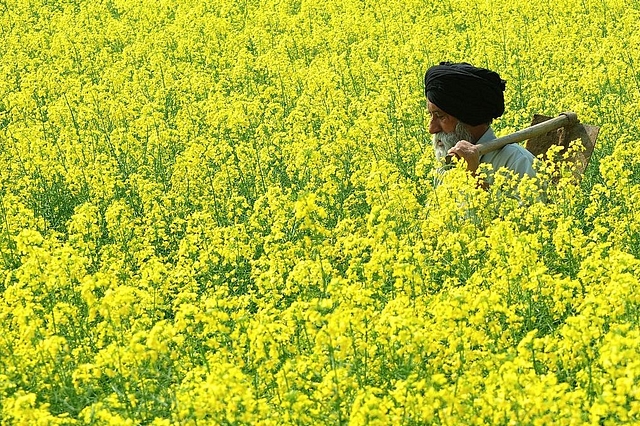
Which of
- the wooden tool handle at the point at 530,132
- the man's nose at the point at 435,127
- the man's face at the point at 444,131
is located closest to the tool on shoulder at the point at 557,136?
the wooden tool handle at the point at 530,132

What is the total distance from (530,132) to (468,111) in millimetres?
377

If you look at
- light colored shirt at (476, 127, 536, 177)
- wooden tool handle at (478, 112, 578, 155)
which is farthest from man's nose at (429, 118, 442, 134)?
wooden tool handle at (478, 112, 578, 155)

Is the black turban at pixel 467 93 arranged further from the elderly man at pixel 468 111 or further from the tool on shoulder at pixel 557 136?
the tool on shoulder at pixel 557 136

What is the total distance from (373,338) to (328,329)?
2.09ft

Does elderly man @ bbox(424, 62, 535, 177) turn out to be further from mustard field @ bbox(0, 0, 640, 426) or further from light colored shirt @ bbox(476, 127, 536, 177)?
mustard field @ bbox(0, 0, 640, 426)

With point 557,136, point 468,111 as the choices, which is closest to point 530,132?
point 468,111

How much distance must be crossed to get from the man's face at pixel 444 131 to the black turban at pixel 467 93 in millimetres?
43

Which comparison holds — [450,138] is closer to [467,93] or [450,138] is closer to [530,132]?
[467,93]

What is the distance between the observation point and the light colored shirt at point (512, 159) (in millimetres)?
6359

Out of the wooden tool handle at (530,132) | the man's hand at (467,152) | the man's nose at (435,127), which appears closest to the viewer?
the man's hand at (467,152)

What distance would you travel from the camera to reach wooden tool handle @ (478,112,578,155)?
625 centimetres

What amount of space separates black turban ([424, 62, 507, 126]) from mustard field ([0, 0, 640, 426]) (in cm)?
46

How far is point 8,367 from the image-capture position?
16.4 feet

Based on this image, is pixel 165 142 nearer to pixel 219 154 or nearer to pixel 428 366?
pixel 219 154
